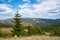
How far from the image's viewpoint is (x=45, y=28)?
30109 mm

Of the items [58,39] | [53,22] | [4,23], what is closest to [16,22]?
[4,23]

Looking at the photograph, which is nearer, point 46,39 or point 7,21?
Result: point 46,39

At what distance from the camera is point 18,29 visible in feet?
96.8

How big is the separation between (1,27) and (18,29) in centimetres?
554

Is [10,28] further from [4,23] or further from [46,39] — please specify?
[46,39]

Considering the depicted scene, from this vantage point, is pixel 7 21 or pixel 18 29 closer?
pixel 18 29

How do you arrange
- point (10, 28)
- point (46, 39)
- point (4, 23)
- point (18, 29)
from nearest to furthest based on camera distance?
point (46, 39)
point (18, 29)
point (10, 28)
point (4, 23)

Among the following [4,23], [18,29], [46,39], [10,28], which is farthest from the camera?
[4,23]

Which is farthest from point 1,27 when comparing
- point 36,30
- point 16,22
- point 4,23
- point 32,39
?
point 32,39

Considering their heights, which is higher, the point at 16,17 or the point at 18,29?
the point at 16,17

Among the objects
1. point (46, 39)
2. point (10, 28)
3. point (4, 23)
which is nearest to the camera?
point (46, 39)

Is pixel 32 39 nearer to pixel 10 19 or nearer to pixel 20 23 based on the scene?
pixel 20 23

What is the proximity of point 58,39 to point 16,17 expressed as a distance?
24.5 m

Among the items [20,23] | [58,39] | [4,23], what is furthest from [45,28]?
[58,39]
